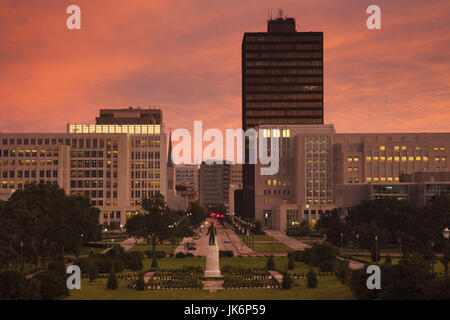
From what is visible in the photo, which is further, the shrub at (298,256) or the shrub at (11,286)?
the shrub at (298,256)

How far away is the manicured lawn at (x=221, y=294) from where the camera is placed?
181 feet

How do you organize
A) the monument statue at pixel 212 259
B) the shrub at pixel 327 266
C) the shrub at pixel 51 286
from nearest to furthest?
the shrub at pixel 51 286 → the monument statue at pixel 212 259 → the shrub at pixel 327 266

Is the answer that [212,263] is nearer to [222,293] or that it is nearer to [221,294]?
[222,293]

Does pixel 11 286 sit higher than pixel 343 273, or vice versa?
pixel 11 286

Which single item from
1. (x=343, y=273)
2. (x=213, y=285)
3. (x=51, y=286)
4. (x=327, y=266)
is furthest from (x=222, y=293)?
(x=327, y=266)

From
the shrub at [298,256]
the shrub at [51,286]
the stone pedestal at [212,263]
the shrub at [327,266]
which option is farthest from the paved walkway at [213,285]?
the shrub at [298,256]

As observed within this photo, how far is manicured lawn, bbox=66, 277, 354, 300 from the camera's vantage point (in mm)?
55250

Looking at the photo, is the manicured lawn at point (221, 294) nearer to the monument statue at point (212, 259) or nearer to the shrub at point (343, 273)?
the shrub at point (343, 273)

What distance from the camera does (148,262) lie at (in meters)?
98.1

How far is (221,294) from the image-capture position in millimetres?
57438
